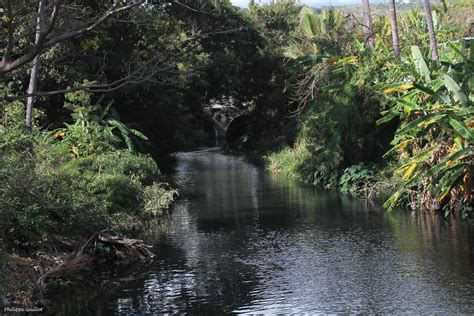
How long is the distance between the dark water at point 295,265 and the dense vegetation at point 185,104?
4.65 feet

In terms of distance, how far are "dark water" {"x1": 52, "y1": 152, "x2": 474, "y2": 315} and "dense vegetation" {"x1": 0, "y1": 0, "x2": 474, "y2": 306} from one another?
1418mm

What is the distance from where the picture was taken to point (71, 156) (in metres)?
20.1

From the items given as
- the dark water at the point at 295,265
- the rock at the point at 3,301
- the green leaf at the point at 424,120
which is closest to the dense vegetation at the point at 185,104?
the green leaf at the point at 424,120

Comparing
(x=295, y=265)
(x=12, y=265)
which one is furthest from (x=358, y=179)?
(x=12, y=265)

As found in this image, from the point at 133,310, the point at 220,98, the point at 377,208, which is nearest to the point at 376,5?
the point at 220,98

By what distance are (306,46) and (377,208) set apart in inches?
472

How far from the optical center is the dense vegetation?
12.6 metres

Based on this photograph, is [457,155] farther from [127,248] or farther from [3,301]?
[3,301]

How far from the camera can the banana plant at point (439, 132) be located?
52.5ft

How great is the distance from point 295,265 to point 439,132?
6641 mm

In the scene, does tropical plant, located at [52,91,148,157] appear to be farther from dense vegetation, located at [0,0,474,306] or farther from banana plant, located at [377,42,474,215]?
banana plant, located at [377,42,474,215]

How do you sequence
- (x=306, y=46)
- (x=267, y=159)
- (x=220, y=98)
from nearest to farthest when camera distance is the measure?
(x=306, y=46) → (x=267, y=159) → (x=220, y=98)

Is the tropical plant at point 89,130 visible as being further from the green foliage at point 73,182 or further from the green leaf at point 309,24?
the green leaf at point 309,24

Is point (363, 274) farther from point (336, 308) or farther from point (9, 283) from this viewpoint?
point (9, 283)
